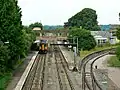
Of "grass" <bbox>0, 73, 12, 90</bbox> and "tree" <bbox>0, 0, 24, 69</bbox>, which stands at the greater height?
"tree" <bbox>0, 0, 24, 69</bbox>

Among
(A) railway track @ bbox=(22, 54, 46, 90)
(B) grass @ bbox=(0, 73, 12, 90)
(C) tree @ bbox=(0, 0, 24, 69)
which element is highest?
(C) tree @ bbox=(0, 0, 24, 69)

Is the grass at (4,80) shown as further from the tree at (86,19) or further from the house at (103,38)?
the tree at (86,19)

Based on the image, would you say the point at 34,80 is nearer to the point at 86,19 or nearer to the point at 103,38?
the point at 103,38

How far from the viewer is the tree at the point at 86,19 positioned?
418 feet

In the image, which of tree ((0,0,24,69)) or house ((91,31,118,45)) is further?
house ((91,31,118,45))

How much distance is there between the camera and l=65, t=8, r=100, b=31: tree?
127500 mm

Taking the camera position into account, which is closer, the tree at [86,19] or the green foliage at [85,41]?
the green foliage at [85,41]

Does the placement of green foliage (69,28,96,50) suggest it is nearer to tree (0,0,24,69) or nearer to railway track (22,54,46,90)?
railway track (22,54,46,90)

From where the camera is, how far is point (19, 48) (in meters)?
42.5

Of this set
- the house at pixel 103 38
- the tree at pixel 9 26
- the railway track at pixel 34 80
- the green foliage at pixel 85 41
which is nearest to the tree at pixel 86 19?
the house at pixel 103 38

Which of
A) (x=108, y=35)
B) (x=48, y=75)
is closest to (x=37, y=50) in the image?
(x=108, y=35)

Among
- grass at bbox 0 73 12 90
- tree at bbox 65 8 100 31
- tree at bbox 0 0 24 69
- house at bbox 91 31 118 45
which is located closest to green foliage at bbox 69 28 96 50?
house at bbox 91 31 118 45

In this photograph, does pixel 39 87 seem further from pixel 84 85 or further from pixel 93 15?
pixel 93 15

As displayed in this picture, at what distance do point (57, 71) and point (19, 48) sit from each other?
676 cm
